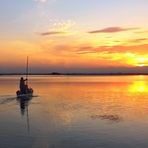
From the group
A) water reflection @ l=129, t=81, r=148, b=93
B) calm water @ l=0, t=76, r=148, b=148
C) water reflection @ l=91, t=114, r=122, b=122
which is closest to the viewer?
calm water @ l=0, t=76, r=148, b=148

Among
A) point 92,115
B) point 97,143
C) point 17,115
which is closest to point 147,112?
point 92,115

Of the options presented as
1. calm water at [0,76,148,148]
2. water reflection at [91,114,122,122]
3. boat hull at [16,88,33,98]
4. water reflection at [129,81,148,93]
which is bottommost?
calm water at [0,76,148,148]

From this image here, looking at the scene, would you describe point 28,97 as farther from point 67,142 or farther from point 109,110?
point 67,142

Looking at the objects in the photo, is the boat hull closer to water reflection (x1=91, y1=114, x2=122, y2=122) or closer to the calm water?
the calm water

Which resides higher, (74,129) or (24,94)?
(24,94)

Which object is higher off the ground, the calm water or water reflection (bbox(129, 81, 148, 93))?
water reflection (bbox(129, 81, 148, 93))

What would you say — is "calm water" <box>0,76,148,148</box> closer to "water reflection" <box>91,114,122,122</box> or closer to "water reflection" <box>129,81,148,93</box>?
"water reflection" <box>91,114,122,122</box>

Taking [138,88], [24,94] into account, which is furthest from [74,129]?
[138,88]

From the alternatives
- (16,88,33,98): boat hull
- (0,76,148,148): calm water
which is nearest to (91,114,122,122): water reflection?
(0,76,148,148): calm water

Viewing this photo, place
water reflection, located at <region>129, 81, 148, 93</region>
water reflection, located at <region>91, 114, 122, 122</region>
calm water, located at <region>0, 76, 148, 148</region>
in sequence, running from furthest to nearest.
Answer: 1. water reflection, located at <region>129, 81, 148, 93</region>
2. water reflection, located at <region>91, 114, 122, 122</region>
3. calm water, located at <region>0, 76, 148, 148</region>

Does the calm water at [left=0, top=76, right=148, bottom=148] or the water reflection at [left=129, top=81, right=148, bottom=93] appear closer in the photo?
the calm water at [left=0, top=76, right=148, bottom=148]

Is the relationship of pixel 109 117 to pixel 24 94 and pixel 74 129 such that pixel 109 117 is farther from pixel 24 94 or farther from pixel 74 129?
pixel 24 94

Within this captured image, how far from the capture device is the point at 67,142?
52.1ft

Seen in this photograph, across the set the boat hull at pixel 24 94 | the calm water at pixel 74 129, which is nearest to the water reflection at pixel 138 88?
the boat hull at pixel 24 94
